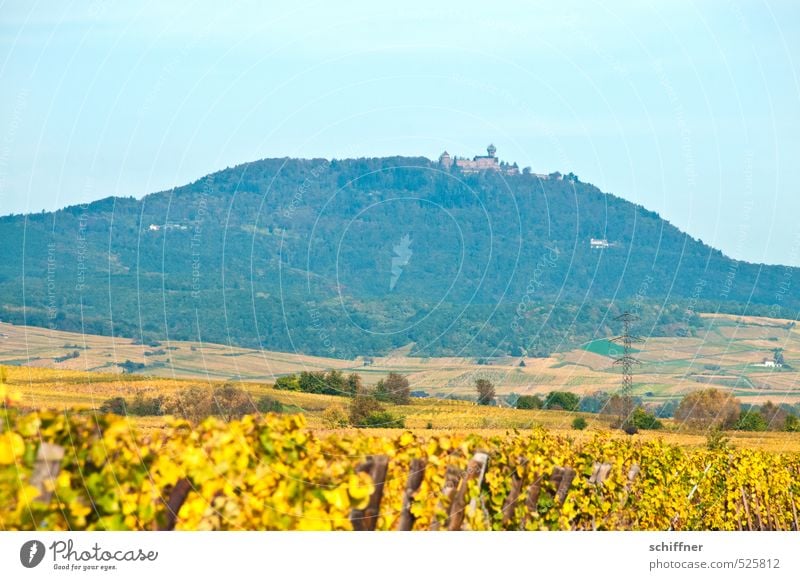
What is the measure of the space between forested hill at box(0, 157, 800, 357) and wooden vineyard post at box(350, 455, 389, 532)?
3509cm

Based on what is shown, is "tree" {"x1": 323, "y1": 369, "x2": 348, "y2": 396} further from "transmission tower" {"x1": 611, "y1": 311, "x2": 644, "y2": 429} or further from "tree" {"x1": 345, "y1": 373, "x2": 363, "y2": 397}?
"transmission tower" {"x1": 611, "y1": 311, "x2": 644, "y2": 429}

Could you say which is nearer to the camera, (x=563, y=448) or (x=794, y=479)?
(x=563, y=448)

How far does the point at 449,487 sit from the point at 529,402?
40094 mm

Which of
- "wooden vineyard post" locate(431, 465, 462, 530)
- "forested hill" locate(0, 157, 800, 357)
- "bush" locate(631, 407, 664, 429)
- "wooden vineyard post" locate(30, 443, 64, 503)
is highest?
"forested hill" locate(0, 157, 800, 357)

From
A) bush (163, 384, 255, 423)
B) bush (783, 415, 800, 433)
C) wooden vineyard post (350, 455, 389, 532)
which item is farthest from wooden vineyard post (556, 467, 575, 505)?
bush (783, 415, 800, 433)

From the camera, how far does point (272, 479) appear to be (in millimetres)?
10109

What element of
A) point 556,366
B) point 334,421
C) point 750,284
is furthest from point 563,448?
point 750,284

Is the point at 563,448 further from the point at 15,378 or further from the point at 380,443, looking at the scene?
the point at 15,378

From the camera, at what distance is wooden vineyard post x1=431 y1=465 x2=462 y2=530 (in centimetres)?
1199

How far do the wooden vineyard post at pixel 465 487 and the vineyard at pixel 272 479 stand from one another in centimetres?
2

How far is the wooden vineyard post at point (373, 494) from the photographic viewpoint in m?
10.8

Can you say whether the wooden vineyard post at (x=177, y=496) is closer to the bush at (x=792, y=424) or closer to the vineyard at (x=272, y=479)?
the vineyard at (x=272, y=479)
